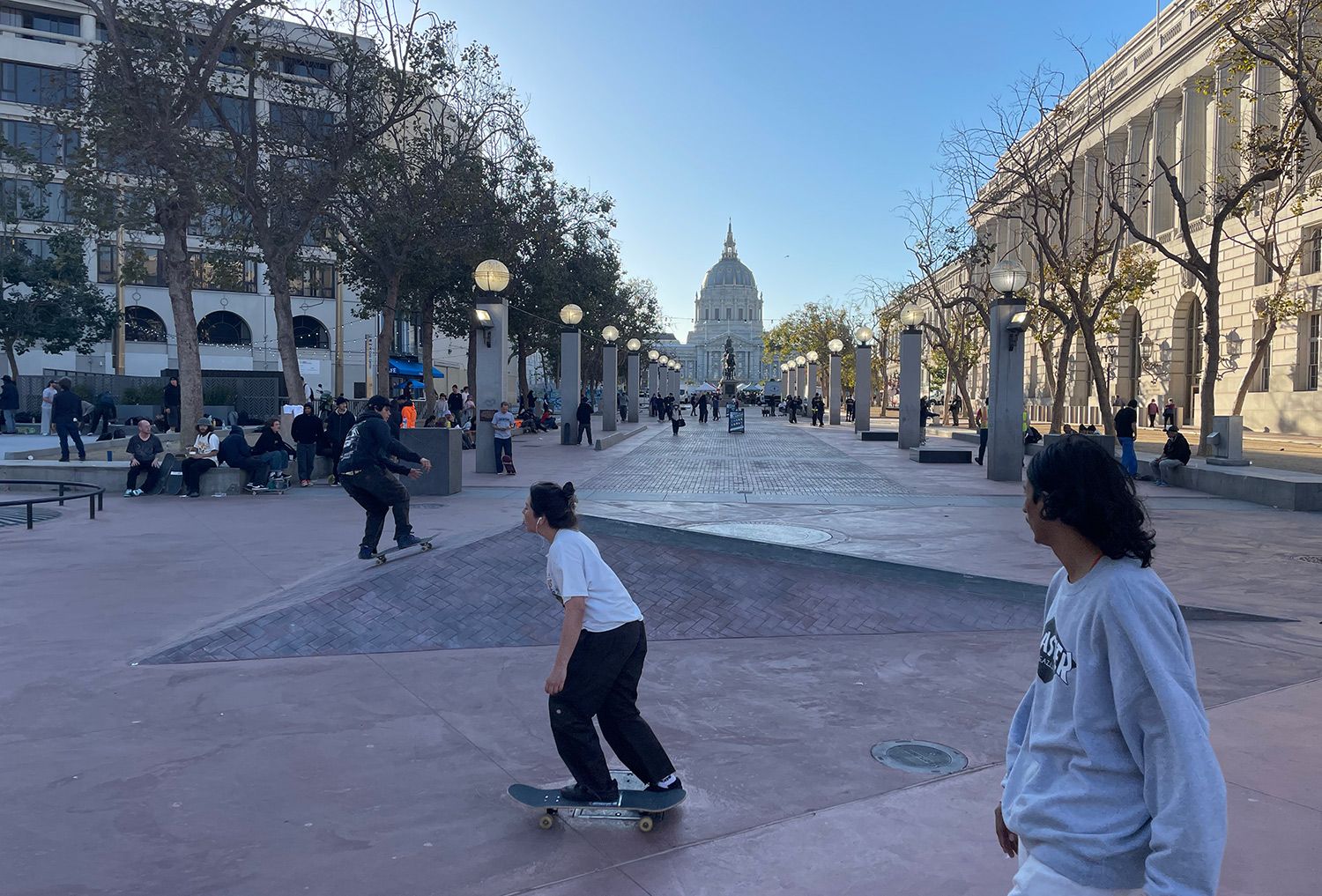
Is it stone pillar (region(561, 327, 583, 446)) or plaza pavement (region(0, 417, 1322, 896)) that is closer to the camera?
plaza pavement (region(0, 417, 1322, 896))

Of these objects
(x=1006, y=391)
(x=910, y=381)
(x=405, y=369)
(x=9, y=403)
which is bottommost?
(x=9, y=403)

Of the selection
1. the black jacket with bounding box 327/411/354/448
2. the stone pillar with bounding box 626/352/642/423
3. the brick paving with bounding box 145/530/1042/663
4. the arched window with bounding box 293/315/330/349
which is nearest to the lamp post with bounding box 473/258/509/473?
the black jacket with bounding box 327/411/354/448

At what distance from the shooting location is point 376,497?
8.80 metres

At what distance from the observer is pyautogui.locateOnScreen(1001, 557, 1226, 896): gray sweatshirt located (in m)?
1.73

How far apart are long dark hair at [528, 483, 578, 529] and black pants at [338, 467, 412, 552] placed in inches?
198

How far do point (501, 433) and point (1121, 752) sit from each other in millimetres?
17291

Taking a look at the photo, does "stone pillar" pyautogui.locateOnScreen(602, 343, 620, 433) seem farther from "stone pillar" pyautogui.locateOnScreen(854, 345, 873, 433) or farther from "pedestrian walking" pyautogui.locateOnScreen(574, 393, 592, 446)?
"stone pillar" pyautogui.locateOnScreen(854, 345, 873, 433)

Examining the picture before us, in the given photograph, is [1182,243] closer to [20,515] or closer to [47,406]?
[47,406]

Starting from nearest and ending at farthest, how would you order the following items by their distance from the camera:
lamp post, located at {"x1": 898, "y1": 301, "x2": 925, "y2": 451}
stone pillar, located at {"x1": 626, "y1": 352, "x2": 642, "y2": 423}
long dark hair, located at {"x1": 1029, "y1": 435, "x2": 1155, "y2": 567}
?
long dark hair, located at {"x1": 1029, "y1": 435, "x2": 1155, "y2": 567}
lamp post, located at {"x1": 898, "y1": 301, "x2": 925, "y2": 451}
stone pillar, located at {"x1": 626, "y1": 352, "x2": 642, "y2": 423}

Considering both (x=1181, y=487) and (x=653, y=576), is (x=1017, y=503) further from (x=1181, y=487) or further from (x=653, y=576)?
(x=653, y=576)

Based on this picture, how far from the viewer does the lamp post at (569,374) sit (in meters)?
27.8

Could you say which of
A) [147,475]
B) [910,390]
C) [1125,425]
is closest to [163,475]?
[147,475]

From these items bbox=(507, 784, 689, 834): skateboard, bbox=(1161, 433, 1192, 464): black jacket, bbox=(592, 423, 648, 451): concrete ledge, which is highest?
bbox=(1161, 433, 1192, 464): black jacket

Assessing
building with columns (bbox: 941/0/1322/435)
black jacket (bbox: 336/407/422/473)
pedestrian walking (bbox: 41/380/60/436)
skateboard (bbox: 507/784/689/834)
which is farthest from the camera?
building with columns (bbox: 941/0/1322/435)
